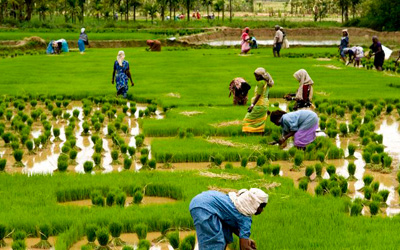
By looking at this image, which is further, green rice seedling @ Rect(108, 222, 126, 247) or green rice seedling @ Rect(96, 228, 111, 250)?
green rice seedling @ Rect(108, 222, 126, 247)

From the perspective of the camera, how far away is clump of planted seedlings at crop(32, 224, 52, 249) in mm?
6852

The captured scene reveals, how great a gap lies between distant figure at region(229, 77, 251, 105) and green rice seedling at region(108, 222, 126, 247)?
8.78 m

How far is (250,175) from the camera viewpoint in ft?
30.6

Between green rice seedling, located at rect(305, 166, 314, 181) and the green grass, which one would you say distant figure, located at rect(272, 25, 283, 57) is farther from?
green rice seedling, located at rect(305, 166, 314, 181)

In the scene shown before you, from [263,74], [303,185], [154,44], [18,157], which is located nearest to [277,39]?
[154,44]

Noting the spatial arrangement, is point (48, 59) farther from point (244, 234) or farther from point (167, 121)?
point (244, 234)

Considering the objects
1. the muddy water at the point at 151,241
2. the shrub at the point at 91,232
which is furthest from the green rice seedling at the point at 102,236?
the muddy water at the point at 151,241

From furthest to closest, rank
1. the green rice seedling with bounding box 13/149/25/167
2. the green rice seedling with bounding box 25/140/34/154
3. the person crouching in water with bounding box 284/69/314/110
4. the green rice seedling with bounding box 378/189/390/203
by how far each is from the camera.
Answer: the person crouching in water with bounding box 284/69/314/110
the green rice seedling with bounding box 25/140/34/154
the green rice seedling with bounding box 13/149/25/167
the green rice seedling with bounding box 378/189/390/203

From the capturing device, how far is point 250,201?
558 centimetres

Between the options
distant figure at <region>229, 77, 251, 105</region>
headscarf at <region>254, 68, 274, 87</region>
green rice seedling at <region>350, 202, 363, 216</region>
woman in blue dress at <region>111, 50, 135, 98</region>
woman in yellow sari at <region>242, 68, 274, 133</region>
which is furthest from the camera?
woman in blue dress at <region>111, 50, 135, 98</region>

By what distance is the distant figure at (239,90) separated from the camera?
50.6 ft

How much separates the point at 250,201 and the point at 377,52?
64.1ft

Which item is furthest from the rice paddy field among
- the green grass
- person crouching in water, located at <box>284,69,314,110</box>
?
person crouching in water, located at <box>284,69,314,110</box>

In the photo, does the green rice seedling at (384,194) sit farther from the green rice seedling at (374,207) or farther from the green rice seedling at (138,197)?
the green rice seedling at (138,197)
